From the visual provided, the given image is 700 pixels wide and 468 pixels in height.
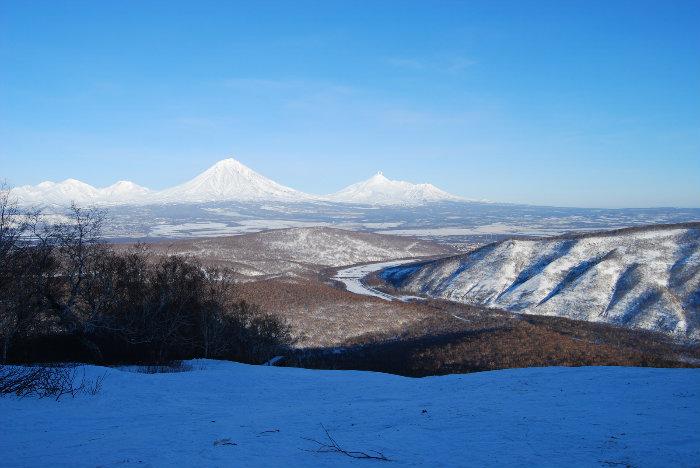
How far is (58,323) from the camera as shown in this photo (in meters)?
20.6

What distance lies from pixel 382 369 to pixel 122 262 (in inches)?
607

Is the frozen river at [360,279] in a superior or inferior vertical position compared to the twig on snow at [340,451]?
inferior

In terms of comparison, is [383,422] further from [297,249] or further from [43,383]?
[297,249]

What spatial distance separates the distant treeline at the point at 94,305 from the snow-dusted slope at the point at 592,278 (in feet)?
128

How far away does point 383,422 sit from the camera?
30.8ft

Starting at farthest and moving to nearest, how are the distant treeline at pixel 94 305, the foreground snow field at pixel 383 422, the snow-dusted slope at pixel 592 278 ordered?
the snow-dusted slope at pixel 592 278 → the distant treeline at pixel 94 305 → the foreground snow field at pixel 383 422

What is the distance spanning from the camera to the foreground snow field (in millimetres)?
7223

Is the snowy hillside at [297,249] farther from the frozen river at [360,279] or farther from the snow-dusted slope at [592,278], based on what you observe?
the snow-dusted slope at [592,278]

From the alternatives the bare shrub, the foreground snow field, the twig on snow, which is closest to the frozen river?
the foreground snow field

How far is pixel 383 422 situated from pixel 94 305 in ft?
59.0

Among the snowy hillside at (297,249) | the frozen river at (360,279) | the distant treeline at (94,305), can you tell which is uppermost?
the distant treeline at (94,305)

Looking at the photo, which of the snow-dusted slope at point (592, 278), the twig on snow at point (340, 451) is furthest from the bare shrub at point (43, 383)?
the snow-dusted slope at point (592, 278)

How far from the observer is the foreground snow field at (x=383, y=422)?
7223 mm

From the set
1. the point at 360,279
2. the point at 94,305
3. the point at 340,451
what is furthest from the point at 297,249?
the point at 340,451
